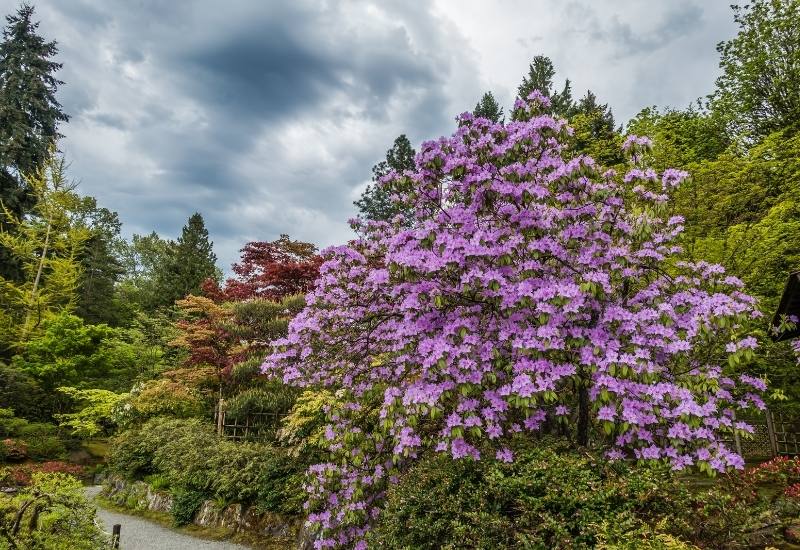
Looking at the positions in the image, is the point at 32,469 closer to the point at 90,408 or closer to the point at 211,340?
the point at 90,408

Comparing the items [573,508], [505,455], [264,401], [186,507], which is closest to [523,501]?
[573,508]

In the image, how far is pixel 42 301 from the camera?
56.9 feet

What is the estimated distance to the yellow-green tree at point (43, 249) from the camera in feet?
57.5

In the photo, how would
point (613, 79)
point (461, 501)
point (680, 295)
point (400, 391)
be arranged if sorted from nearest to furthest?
point (461, 501), point (680, 295), point (400, 391), point (613, 79)

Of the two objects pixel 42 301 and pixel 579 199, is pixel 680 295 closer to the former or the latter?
pixel 579 199

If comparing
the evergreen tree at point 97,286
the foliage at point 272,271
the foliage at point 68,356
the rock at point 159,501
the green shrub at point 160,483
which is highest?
the evergreen tree at point 97,286

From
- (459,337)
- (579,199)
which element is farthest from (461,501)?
(579,199)

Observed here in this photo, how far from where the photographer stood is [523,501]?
136 inches

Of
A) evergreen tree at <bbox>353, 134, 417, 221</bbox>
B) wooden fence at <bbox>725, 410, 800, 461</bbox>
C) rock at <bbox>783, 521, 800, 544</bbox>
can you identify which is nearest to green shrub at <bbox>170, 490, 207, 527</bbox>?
rock at <bbox>783, 521, 800, 544</bbox>

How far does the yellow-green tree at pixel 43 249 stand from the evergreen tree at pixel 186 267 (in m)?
6.23

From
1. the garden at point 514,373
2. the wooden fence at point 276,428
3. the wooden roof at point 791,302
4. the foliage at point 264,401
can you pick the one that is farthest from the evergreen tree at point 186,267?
the wooden roof at point 791,302

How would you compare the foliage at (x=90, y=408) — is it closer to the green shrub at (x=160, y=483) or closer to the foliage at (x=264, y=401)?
the green shrub at (x=160, y=483)

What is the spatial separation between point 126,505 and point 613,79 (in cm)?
1403

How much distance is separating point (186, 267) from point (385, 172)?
12.4 meters
